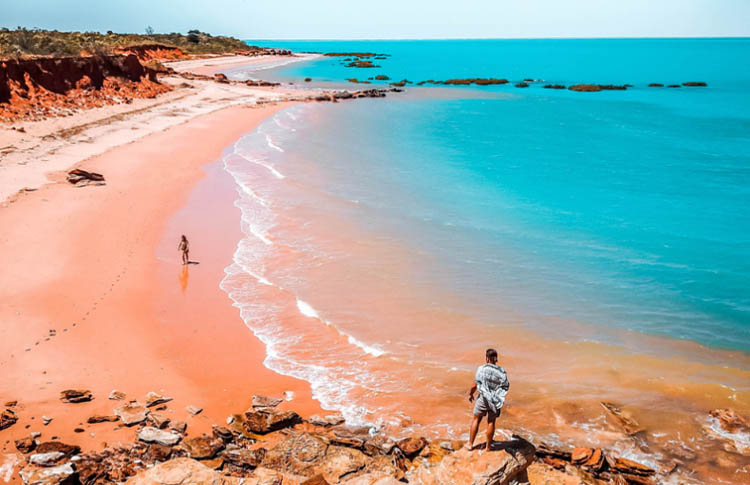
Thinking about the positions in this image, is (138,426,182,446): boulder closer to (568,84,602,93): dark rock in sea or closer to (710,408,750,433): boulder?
(710,408,750,433): boulder

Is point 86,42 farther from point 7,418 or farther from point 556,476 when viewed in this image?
point 556,476

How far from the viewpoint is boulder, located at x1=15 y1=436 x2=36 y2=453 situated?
28.6 feet

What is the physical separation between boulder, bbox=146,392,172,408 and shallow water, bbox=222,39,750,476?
2.48 m

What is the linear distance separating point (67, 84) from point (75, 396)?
40.6 metres

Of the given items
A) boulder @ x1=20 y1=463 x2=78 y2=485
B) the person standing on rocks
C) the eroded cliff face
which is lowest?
boulder @ x1=20 y1=463 x2=78 y2=485

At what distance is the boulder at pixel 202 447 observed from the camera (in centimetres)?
879

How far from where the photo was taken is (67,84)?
4316 cm

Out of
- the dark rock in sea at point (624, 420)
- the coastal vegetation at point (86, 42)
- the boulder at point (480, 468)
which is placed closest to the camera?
the boulder at point (480, 468)

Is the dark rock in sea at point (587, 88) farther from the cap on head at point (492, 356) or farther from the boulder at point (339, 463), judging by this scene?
the boulder at point (339, 463)

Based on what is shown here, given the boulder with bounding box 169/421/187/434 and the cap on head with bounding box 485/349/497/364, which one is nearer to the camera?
the cap on head with bounding box 485/349/497/364

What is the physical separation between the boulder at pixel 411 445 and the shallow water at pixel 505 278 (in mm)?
559

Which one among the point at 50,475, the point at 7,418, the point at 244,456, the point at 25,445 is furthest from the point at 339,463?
the point at 7,418

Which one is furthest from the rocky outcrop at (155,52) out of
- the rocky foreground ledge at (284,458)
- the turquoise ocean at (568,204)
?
the rocky foreground ledge at (284,458)

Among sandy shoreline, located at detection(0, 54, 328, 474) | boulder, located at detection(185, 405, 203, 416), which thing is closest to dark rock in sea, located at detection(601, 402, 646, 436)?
sandy shoreline, located at detection(0, 54, 328, 474)
